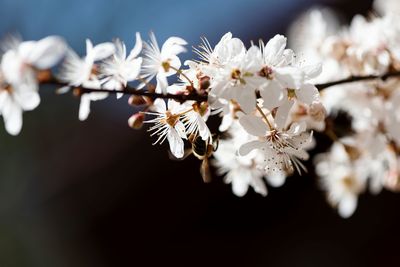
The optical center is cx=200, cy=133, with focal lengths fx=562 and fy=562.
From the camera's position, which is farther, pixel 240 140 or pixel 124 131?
pixel 124 131

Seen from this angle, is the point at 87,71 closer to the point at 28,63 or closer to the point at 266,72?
the point at 28,63

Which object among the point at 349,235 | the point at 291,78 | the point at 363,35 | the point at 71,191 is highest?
the point at 291,78

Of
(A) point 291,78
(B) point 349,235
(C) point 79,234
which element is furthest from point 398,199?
(A) point 291,78

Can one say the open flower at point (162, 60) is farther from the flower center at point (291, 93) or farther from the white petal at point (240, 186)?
the white petal at point (240, 186)

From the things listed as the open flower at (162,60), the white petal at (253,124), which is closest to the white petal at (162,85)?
the open flower at (162,60)

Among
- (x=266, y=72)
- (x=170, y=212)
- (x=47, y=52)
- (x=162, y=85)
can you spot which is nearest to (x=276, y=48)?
(x=266, y=72)

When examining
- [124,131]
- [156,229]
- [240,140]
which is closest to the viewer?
[240,140]

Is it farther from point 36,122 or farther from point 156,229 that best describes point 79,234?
point 36,122
